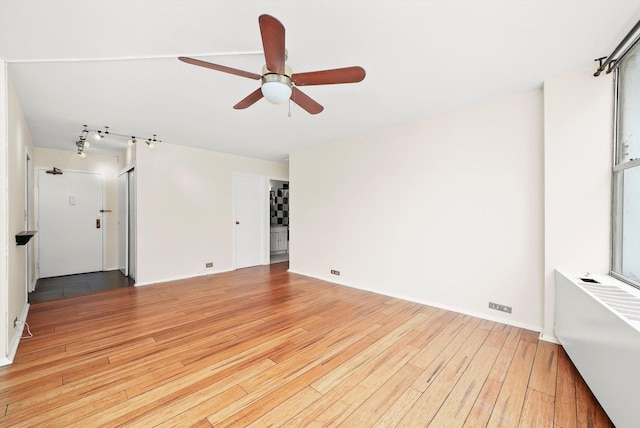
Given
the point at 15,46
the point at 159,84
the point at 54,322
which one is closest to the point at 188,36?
the point at 159,84

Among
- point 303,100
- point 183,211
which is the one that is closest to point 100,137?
point 183,211

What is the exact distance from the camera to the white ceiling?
157 cm

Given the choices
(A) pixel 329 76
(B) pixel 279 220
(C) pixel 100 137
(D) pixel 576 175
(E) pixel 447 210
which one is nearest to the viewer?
(A) pixel 329 76

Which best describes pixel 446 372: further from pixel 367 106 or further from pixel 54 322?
pixel 54 322

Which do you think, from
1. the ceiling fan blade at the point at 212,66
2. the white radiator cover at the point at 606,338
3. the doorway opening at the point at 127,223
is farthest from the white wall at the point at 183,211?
the white radiator cover at the point at 606,338

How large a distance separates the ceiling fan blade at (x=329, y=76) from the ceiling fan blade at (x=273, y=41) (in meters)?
0.16

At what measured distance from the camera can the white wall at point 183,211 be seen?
4.37 metres

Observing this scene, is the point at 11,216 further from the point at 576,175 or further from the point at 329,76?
the point at 576,175

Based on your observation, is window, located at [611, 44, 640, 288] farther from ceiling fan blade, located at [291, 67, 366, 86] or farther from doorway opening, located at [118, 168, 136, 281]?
doorway opening, located at [118, 168, 136, 281]

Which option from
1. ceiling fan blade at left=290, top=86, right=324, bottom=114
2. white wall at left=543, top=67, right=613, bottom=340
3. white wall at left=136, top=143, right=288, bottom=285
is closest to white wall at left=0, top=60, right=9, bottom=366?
white wall at left=136, top=143, right=288, bottom=285

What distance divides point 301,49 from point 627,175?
2692mm

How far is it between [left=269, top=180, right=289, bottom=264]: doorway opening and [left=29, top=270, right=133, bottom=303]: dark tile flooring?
3.33 m

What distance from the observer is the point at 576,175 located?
7.47ft

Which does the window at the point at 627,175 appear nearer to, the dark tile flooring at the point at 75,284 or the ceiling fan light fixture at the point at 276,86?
the ceiling fan light fixture at the point at 276,86
